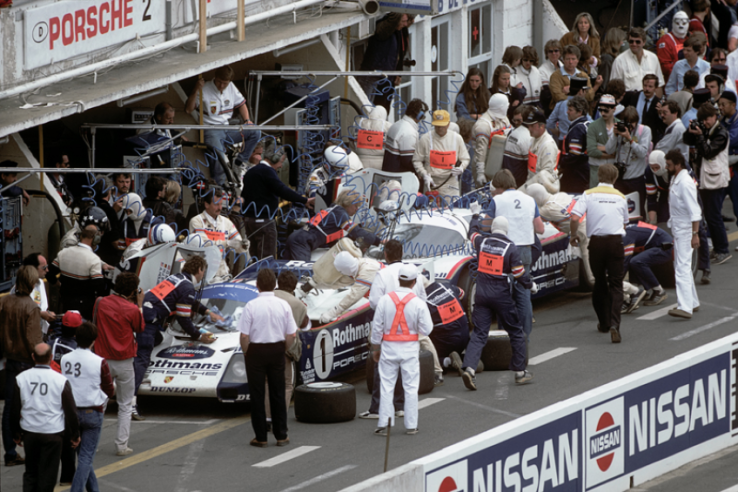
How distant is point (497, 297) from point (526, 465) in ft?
13.0

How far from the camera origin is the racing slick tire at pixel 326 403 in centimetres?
1223

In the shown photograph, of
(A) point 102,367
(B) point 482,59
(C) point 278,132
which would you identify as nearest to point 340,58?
(C) point 278,132

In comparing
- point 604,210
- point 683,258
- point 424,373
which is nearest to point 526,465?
point 424,373

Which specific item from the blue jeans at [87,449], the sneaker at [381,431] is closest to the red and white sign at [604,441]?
the sneaker at [381,431]

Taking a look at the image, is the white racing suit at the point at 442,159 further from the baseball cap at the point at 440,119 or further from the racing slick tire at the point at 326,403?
the racing slick tire at the point at 326,403

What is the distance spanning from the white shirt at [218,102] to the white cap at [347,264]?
17.9ft

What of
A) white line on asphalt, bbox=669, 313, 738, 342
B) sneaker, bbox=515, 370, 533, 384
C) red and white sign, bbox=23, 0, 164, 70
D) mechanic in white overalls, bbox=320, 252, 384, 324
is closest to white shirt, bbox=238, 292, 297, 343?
mechanic in white overalls, bbox=320, 252, 384, 324

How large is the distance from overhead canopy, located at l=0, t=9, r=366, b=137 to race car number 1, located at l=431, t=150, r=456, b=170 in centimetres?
285

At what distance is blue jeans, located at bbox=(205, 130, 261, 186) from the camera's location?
707 inches

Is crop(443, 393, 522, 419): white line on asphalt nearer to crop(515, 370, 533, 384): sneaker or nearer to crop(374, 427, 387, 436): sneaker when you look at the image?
crop(515, 370, 533, 384): sneaker

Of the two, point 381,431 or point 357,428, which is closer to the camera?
point 381,431

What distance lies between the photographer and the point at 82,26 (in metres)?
15.4

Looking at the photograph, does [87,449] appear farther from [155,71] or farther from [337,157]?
[337,157]

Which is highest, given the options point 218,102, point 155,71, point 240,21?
point 240,21
